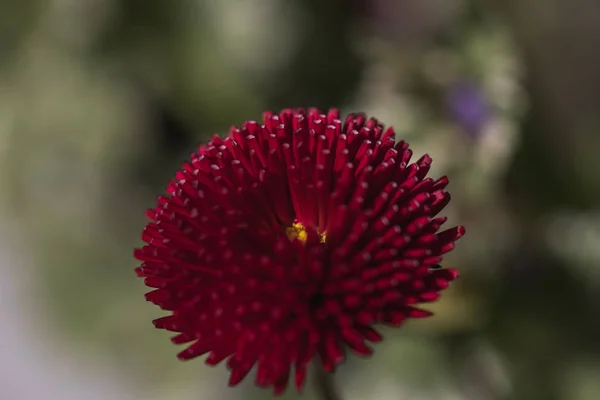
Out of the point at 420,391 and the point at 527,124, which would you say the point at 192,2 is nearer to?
the point at 527,124

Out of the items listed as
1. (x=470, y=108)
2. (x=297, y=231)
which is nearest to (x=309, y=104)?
(x=470, y=108)

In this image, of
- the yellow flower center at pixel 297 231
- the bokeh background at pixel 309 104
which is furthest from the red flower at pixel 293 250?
the bokeh background at pixel 309 104

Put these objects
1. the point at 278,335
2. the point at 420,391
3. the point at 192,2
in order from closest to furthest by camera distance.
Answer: the point at 278,335 < the point at 420,391 < the point at 192,2

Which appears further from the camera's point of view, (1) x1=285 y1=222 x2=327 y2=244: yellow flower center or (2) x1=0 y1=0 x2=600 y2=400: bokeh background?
(2) x1=0 y1=0 x2=600 y2=400: bokeh background

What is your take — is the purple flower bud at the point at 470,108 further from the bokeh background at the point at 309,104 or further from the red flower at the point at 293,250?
the red flower at the point at 293,250

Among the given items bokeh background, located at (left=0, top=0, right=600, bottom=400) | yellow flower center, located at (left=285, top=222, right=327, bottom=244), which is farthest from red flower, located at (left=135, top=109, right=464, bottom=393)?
bokeh background, located at (left=0, top=0, right=600, bottom=400)

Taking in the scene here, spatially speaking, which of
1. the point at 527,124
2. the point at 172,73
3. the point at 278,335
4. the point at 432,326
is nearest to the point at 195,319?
the point at 278,335

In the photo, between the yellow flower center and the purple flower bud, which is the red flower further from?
the purple flower bud
